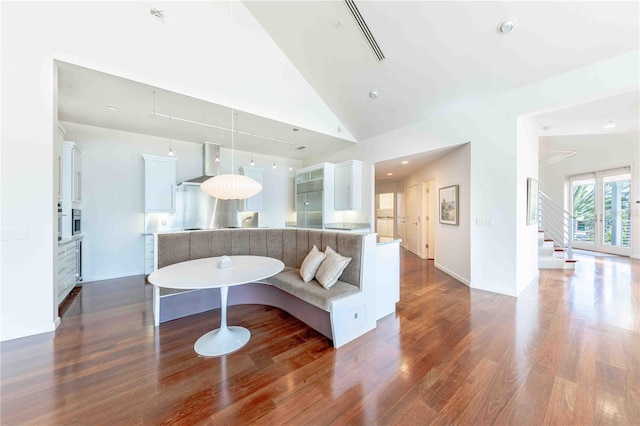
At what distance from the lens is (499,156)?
3471 millimetres

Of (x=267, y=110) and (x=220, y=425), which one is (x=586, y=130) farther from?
(x=220, y=425)

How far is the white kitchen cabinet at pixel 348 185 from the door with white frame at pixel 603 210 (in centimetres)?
644

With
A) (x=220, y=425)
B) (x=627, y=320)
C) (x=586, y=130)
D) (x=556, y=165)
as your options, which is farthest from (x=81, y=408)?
(x=556, y=165)

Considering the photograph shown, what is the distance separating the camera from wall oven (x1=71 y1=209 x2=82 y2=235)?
3.68m

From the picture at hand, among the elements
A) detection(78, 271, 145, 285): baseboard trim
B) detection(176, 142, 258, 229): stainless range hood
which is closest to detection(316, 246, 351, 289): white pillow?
detection(176, 142, 258, 229): stainless range hood

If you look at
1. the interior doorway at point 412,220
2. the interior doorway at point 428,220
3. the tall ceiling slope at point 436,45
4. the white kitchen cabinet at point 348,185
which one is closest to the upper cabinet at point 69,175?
the tall ceiling slope at point 436,45

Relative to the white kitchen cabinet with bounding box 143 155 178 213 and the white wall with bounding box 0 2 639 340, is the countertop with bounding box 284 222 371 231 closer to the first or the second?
the white wall with bounding box 0 2 639 340

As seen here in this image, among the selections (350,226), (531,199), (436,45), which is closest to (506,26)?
(436,45)

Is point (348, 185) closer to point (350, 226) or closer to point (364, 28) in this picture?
point (350, 226)

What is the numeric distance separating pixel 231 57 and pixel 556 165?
30.5 feet

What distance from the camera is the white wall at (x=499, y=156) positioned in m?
2.99

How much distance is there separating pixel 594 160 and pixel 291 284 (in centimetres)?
884

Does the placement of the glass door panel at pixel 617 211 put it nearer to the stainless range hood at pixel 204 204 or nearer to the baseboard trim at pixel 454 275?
the baseboard trim at pixel 454 275

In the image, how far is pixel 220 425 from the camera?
4.46 ft
